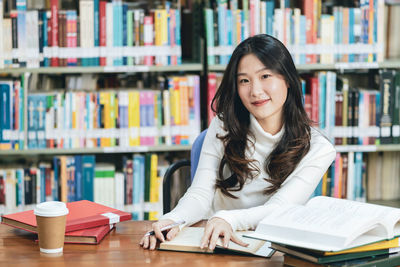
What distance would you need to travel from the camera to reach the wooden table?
145 cm

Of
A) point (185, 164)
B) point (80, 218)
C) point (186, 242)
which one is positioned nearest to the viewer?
point (186, 242)

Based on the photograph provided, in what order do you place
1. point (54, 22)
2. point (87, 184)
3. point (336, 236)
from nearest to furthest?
point (336, 236) < point (54, 22) < point (87, 184)

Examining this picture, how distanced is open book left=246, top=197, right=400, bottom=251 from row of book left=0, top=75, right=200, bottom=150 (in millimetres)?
1757

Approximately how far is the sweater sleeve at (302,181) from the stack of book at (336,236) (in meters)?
0.31

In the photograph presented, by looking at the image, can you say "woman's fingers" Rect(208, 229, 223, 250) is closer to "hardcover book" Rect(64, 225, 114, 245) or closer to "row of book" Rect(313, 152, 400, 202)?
"hardcover book" Rect(64, 225, 114, 245)

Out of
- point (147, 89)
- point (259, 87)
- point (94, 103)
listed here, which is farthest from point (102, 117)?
point (259, 87)

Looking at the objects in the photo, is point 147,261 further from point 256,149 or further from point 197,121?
point 197,121

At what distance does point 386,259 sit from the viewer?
1.35 meters

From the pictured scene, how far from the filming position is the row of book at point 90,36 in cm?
308

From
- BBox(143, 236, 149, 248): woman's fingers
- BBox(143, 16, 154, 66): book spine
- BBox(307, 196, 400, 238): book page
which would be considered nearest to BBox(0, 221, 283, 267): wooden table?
BBox(143, 236, 149, 248): woman's fingers

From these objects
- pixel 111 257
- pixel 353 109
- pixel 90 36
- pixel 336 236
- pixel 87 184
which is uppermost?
pixel 90 36

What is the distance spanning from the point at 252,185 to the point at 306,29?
54.5 inches

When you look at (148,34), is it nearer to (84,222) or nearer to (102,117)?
(102,117)

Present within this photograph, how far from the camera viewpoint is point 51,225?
1.47 m
